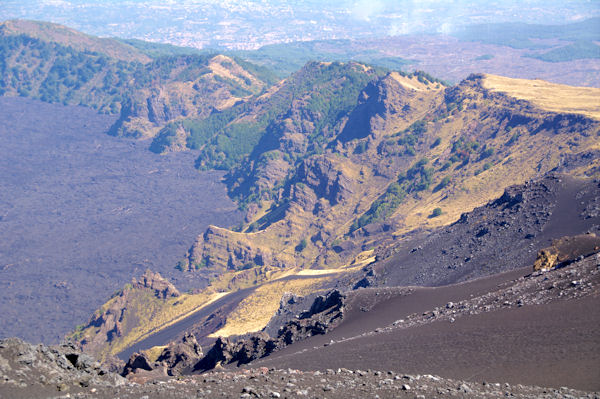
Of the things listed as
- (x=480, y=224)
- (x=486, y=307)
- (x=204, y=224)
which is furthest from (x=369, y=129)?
(x=486, y=307)

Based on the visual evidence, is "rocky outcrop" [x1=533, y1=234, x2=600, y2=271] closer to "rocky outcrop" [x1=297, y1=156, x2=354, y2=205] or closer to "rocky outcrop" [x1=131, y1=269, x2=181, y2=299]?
"rocky outcrop" [x1=131, y1=269, x2=181, y2=299]

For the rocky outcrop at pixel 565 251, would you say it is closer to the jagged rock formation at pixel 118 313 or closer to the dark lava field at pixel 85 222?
the jagged rock formation at pixel 118 313

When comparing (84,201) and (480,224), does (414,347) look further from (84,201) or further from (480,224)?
(84,201)

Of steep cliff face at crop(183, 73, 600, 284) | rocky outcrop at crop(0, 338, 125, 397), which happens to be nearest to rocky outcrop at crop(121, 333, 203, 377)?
rocky outcrop at crop(0, 338, 125, 397)

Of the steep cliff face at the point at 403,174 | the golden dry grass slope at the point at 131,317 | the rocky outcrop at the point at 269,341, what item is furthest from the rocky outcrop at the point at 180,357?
the steep cliff face at the point at 403,174

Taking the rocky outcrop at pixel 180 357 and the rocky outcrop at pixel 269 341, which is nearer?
the rocky outcrop at pixel 269 341

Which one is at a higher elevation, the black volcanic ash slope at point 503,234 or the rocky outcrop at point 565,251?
the rocky outcrop at point 565,251
